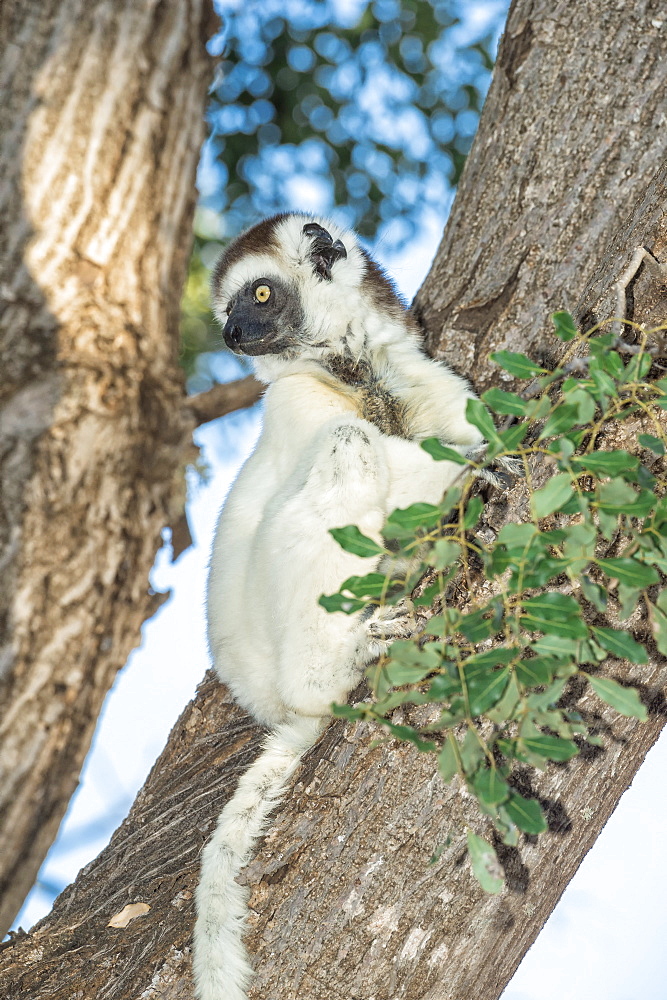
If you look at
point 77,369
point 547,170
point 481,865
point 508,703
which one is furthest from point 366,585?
point 547,170

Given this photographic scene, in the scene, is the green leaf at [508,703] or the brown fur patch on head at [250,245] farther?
the brown fur patch on head at [250,245]

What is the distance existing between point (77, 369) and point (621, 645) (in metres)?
1.99

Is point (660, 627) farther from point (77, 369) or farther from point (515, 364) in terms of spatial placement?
point (77, 369)

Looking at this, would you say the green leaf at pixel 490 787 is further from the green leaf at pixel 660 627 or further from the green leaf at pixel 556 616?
the green leaf at pixel 660 627

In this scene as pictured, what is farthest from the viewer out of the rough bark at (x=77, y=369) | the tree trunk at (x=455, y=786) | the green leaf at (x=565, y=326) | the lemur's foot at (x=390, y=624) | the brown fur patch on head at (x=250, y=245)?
the brown fur patch on head at (x=250, y=245)

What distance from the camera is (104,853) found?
339 centimetres

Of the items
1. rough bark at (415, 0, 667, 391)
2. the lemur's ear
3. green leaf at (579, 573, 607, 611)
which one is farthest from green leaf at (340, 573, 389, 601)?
the lemur's ear

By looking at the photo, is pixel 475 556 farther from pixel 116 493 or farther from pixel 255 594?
pixel 116 493

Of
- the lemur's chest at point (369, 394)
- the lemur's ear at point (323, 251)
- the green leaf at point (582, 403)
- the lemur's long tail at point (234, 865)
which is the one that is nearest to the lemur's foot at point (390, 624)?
the lemur's long tail at point (234, 865)

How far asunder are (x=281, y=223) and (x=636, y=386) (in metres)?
2.53

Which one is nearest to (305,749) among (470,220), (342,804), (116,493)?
(342,804)

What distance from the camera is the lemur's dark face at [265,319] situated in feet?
11.9

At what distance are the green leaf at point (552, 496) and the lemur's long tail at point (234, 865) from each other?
1360 mm

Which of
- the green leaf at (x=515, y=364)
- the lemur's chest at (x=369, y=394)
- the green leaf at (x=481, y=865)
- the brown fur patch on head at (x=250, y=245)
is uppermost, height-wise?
the brown fur patch on head at (x=250, y=245)
